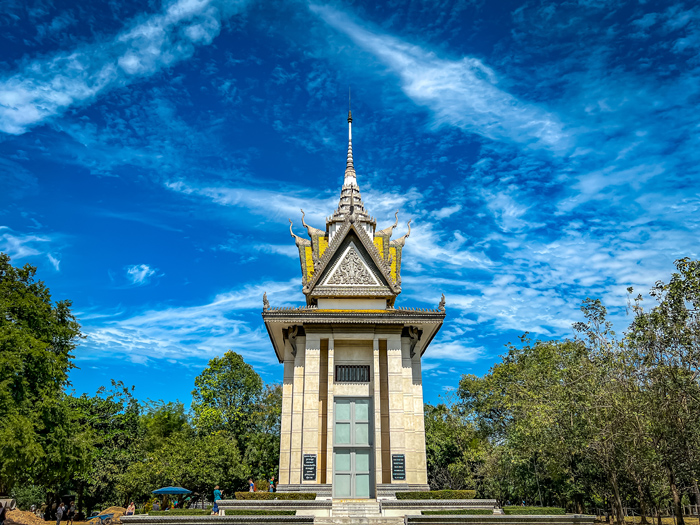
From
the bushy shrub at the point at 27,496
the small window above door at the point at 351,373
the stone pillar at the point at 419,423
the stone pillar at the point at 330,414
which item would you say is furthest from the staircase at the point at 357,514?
the bushy shrub at the point at 27,496

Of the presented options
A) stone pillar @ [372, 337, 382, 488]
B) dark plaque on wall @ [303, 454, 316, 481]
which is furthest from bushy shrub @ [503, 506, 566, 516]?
dark plaque on wall @ [303, 454, 316, 481]

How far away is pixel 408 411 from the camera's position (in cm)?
2820

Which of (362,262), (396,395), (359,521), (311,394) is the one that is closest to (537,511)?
(359,521)

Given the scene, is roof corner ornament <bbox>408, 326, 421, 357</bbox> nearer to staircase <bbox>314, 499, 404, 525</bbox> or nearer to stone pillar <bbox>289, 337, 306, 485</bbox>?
stone pillar <bbox>289, 337, 306, 485</bbox>

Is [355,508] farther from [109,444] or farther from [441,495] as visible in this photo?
[109,444]

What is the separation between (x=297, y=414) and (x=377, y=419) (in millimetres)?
4261

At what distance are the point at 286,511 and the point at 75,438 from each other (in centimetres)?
1167

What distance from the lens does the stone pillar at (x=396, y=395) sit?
27.0m

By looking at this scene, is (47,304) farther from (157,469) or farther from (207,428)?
(207,428)

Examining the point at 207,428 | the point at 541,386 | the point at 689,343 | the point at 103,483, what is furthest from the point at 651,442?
the point at 103,483

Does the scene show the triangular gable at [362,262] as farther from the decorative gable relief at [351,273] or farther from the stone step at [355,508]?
the stone step at [355,508]

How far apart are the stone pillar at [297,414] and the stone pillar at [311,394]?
431mm

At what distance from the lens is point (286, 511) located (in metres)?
21.4

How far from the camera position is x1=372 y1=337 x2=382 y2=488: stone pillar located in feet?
87.8
